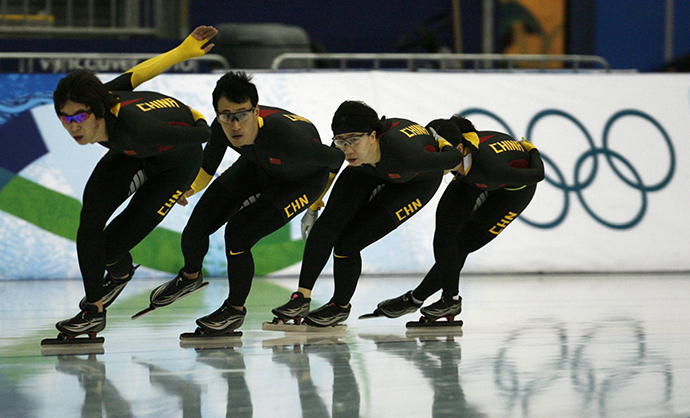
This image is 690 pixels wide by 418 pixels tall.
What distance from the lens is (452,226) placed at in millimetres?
4656

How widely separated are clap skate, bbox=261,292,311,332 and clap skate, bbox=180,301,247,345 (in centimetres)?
22

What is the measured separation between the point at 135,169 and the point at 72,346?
0.92 metres

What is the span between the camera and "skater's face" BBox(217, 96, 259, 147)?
399 cm

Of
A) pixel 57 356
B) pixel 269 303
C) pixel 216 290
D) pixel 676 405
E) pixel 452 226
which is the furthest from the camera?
pixel 216 290

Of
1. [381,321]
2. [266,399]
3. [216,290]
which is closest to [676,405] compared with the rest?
[266,399]

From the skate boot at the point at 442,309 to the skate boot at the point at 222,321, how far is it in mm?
1095

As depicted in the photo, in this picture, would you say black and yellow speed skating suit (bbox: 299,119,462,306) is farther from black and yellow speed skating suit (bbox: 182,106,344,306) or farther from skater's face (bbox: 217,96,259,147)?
skater's face (bbox: 217,96,259,147)

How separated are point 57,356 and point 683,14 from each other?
12.5 meters

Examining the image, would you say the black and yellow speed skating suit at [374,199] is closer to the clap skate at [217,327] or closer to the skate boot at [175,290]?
the clap skate at [217,327]

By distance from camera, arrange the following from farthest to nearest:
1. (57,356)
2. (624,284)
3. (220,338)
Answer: (624,284), (220,338), (57,356)

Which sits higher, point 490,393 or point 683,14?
point 683,14

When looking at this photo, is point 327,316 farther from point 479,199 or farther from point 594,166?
point 594,166

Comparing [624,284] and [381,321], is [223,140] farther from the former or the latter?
[624,284]

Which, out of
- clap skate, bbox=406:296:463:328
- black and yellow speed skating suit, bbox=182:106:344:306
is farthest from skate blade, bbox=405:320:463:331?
black and yellow speed skating suit, bbox=182:106:344:306
